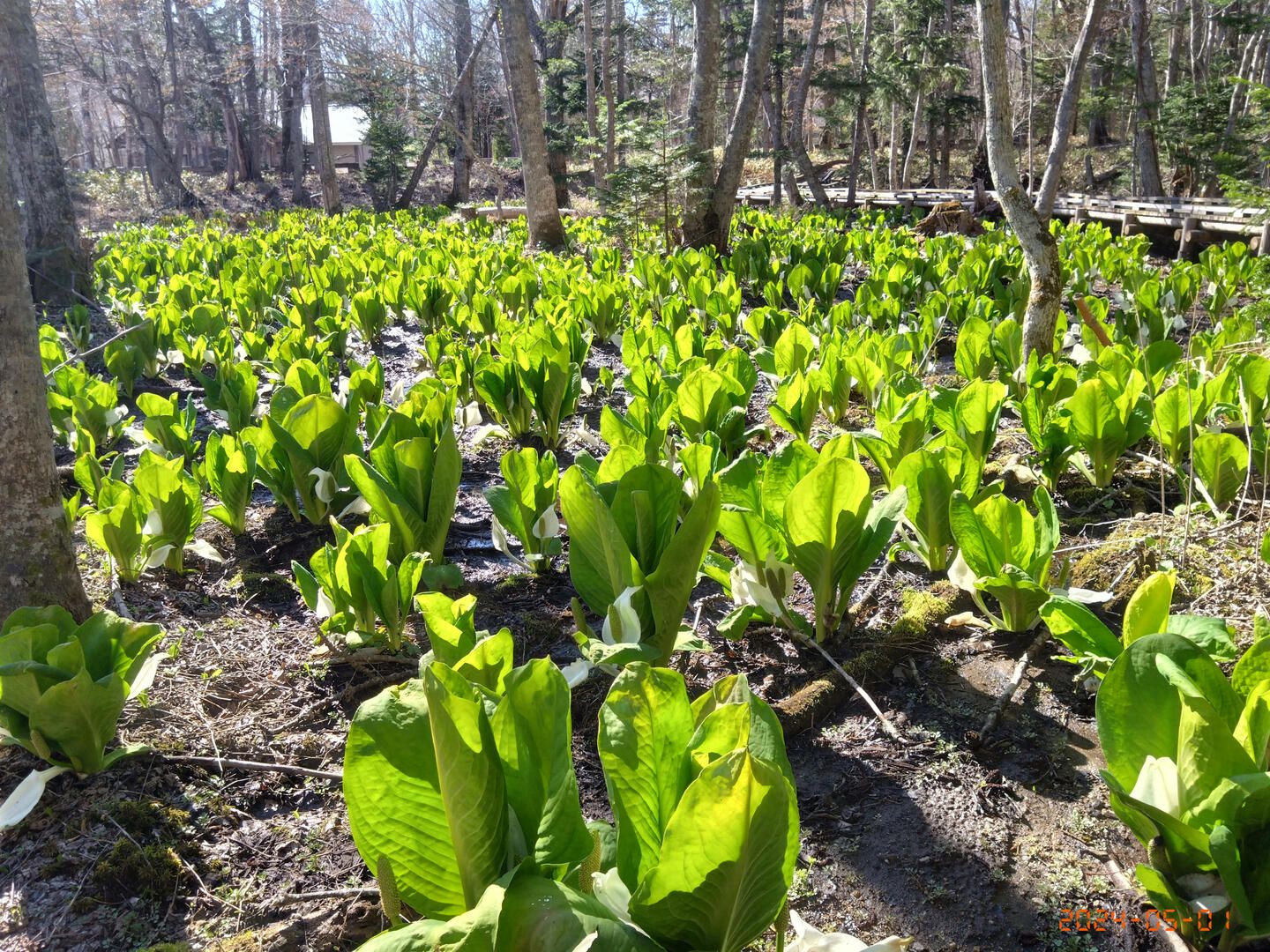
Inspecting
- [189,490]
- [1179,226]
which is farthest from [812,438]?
[1179,226]

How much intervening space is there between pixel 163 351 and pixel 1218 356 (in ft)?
19.8

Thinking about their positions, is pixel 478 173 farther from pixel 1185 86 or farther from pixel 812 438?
pixel 812 438

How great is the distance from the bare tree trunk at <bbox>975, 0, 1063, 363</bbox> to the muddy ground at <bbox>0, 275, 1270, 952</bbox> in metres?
1.77

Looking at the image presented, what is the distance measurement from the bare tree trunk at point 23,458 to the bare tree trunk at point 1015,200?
12.5 ft

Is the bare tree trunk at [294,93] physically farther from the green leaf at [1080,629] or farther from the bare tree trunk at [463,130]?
the green leaf at [1080,629]

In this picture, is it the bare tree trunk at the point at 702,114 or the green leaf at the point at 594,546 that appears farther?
the bare tree trunk at the point at 702,114

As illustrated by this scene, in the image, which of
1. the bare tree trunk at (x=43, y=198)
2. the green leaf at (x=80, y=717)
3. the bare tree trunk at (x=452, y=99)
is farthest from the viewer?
the bare tree trunk at (x=452, y=99)

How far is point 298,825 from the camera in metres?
1.76

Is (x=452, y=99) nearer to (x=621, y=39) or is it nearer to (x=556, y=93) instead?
(x=556, y=93)

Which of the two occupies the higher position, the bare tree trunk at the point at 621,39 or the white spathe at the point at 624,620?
the bare tree trunk at the point at 621,39

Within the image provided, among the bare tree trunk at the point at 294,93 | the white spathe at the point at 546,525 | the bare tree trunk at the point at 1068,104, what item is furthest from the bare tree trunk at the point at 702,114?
the bare tree trunk at the point at 294,93

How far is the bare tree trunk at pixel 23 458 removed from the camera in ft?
6.89

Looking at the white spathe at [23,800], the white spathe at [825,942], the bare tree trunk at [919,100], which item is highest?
the bare tree trunk at [919,100]

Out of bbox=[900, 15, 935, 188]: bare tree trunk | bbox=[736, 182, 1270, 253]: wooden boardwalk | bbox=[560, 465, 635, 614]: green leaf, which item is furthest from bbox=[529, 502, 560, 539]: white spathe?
bbox=[900, 15, 935, 188]: bare tree trunk
